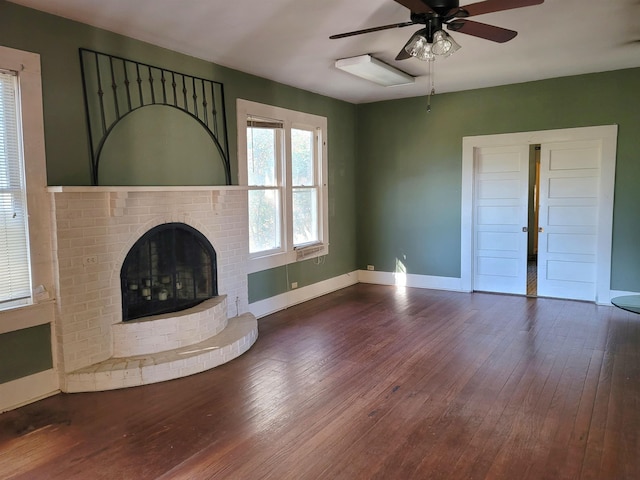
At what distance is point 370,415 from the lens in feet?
10.1

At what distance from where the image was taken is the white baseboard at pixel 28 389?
321cm

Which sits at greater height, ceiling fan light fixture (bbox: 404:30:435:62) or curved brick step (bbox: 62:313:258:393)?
ceiling fan light fixture (bbox: 404:30:435:62)

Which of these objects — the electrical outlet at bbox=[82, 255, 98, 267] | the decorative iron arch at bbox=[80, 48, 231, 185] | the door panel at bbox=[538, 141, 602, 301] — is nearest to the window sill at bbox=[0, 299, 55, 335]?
the electrical outlet at bbox=[82, 255, 98, 267]

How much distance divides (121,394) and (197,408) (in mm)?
645

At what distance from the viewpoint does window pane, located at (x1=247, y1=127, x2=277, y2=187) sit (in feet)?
17.4

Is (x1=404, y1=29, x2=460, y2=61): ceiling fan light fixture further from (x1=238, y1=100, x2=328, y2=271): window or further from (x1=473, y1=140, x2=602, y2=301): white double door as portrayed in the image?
(x1=473, y1=140, x2=602, y2=301): white double door

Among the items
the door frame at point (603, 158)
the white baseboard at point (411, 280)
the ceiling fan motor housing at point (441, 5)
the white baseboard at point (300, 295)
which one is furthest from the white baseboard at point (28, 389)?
the door frame at point (603, 158)

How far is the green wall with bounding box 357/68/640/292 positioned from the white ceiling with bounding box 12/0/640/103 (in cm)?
38

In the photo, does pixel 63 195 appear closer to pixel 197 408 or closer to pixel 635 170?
pixel 197 408

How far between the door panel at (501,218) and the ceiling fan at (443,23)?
3226 mm

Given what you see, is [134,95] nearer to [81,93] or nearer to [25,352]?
[81,93]

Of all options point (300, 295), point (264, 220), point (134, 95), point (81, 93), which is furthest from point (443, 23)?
point (300, 295)

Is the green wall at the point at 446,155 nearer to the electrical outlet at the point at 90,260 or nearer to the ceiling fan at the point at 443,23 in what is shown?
the ceiling fan at the point at 443,23

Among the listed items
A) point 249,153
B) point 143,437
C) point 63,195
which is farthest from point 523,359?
point 63,195
